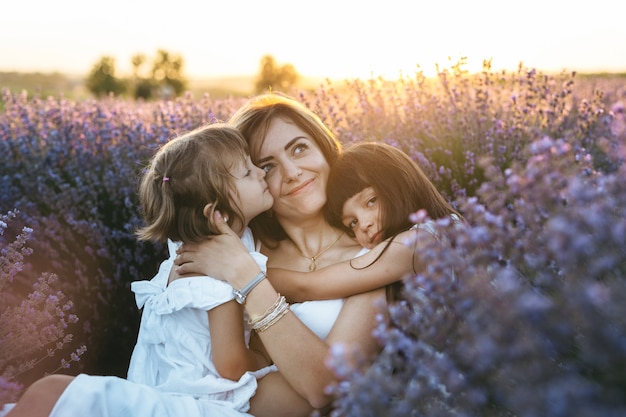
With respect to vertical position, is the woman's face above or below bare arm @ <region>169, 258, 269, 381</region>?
above

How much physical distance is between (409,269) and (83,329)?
1.64m

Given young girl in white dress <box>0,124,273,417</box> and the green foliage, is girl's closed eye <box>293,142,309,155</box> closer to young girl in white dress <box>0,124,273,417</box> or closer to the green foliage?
young girl in white dress <box>0,124,273,417</box>

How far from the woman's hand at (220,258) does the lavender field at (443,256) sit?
19.8 inches

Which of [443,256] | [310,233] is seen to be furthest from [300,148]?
[443,256]

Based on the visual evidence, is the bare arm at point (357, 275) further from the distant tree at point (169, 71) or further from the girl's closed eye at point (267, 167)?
the distant tree at point (169, 71)

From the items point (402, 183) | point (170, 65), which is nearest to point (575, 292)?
point (402, 183)

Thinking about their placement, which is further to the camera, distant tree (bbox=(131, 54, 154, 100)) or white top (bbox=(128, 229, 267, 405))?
distant tree (bbox=(131, 54, 154, 100))

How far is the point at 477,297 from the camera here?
1088 millimetres

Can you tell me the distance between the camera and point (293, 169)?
8.05 feet

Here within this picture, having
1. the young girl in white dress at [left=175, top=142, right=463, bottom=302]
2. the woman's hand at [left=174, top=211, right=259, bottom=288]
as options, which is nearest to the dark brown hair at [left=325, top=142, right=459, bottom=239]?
the young girl in white dress at [left=175, top=142, right=463, bottom=302]

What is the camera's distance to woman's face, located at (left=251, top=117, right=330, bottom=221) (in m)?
2.47

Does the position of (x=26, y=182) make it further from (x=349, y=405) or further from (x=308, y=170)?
(x=349, y=405)

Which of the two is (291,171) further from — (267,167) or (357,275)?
(357,275)

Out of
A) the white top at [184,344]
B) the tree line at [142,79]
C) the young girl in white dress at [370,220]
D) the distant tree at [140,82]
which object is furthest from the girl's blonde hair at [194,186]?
the distant tree at [140,82]
